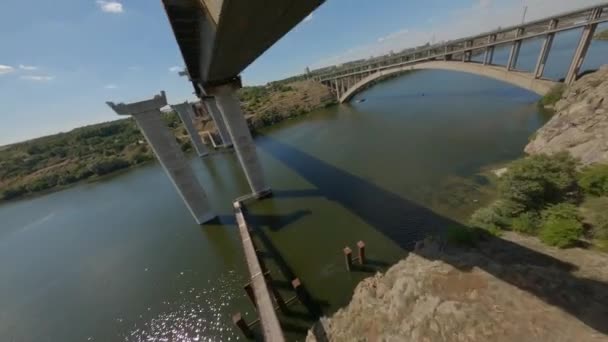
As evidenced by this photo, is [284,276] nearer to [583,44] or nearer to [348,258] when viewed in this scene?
[348,258]

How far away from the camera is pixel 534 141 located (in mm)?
16047

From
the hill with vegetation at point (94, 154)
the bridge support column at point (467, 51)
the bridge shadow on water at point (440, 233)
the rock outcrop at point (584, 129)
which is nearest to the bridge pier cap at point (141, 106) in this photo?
the bridge shadow on water at point (440, 233)

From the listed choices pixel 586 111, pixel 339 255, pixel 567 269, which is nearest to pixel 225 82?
pixel 339 255

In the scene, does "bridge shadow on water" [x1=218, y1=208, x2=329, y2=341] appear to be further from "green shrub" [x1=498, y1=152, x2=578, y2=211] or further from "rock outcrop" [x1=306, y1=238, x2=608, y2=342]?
"green shrub" [x1=498, y1=152, x2=578, y2=211]

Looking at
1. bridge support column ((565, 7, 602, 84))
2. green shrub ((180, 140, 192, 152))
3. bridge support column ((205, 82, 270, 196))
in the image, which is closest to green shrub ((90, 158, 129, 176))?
green shrub ((180, 140, 192, 152))

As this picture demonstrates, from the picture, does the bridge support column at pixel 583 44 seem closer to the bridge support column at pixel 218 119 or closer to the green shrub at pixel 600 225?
the green shrub at pixel 600 225

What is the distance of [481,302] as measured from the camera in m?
5.83

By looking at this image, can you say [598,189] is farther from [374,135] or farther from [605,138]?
[374,135]

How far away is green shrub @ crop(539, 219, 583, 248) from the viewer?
7.39 meters

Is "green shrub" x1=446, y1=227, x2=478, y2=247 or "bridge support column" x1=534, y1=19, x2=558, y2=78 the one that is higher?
"bridge support column" x1=534, y1=19, x2=558, y2=78

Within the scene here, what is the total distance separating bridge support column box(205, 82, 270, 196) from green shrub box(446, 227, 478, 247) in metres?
13.1

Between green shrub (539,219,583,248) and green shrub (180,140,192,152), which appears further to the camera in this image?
green shrub (180,140,192,152)

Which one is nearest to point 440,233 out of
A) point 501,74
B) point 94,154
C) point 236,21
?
point 236,21

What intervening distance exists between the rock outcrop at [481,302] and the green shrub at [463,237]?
0.50 meters
